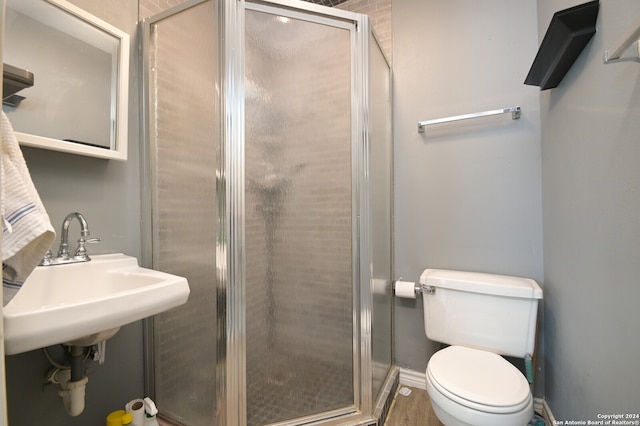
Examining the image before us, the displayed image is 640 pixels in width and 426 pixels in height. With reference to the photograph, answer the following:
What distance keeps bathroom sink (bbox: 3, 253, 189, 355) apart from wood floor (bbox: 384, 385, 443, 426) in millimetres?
1306

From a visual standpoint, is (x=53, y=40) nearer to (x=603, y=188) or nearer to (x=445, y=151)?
(x=445, y=151)

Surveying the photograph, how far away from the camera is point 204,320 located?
3.90ft

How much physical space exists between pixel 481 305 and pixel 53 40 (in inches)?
86.9

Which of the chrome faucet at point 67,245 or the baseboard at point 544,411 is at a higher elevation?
the chrome faucet at point 67,245

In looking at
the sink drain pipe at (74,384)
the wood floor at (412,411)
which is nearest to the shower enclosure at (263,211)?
the wood floor at (412,411)

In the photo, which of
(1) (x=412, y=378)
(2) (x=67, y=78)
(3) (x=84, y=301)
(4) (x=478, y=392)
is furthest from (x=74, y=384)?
(1) (x=412, y=378)

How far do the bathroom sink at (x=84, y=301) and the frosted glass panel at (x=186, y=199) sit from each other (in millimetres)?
209

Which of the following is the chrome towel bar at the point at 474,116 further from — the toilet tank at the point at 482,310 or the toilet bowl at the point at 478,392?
the toilet bowl at the point at 478,392

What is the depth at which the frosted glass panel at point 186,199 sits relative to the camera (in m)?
1.17

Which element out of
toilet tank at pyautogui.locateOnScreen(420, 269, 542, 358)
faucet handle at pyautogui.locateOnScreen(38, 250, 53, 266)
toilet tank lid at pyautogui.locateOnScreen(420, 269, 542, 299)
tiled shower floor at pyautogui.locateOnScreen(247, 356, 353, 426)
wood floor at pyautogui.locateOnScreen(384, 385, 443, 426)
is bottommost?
wood floor at pyautogui.locateOnScreen(384, 385, 443, 426)

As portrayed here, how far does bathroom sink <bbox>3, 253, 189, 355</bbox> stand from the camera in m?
0.59

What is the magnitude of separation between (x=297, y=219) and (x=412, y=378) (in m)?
1.30

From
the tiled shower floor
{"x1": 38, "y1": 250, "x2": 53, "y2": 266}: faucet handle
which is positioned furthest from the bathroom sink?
the tiled shower floor

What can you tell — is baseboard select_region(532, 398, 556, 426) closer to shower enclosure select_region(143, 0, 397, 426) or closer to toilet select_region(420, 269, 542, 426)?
toilet select_region(420, 269, 542, 426)
